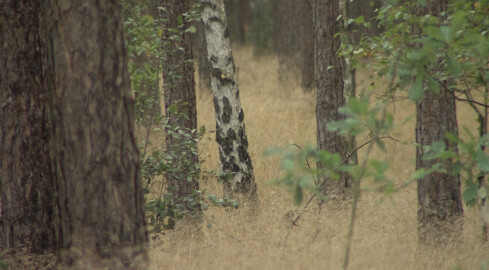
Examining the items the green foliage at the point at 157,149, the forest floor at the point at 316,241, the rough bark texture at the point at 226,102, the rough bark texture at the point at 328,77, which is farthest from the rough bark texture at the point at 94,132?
Result: the rough bark texture at the point at 328,77

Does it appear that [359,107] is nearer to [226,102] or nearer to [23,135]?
[23,135]

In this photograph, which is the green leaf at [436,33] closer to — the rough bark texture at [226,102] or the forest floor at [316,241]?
the forest floor at [316,241]

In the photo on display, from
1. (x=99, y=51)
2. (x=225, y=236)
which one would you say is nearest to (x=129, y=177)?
(x=99, y=51)

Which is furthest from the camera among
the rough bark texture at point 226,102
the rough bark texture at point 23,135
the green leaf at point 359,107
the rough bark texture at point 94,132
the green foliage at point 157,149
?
the rough bark texture at point 226,102

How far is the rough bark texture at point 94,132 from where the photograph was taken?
343 centimetres

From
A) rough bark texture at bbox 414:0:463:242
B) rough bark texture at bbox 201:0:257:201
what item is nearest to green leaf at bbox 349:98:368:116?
rough bark texture at bbox 414:0:463:242

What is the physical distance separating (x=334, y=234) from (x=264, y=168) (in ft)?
16.9

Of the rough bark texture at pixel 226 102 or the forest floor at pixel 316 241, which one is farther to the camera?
the rough bark texture at pixel 226 102

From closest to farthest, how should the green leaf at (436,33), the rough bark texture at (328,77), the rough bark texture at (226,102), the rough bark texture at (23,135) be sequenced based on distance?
the green leaf at (436,33)
the rough bark texture at (23,135)
the rough bark texture at (226,102)
the rough bark texture at (328,77)

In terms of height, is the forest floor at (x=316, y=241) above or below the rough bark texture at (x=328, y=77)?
below

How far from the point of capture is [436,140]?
5.50 m

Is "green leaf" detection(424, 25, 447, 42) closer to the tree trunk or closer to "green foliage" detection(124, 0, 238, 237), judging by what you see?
"green foliage" detection(124, 0, 238, 237)

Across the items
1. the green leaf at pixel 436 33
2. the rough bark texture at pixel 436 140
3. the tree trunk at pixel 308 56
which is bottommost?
the rough bark texture at pixel 436 140

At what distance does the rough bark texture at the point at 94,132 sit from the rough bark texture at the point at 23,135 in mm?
316
